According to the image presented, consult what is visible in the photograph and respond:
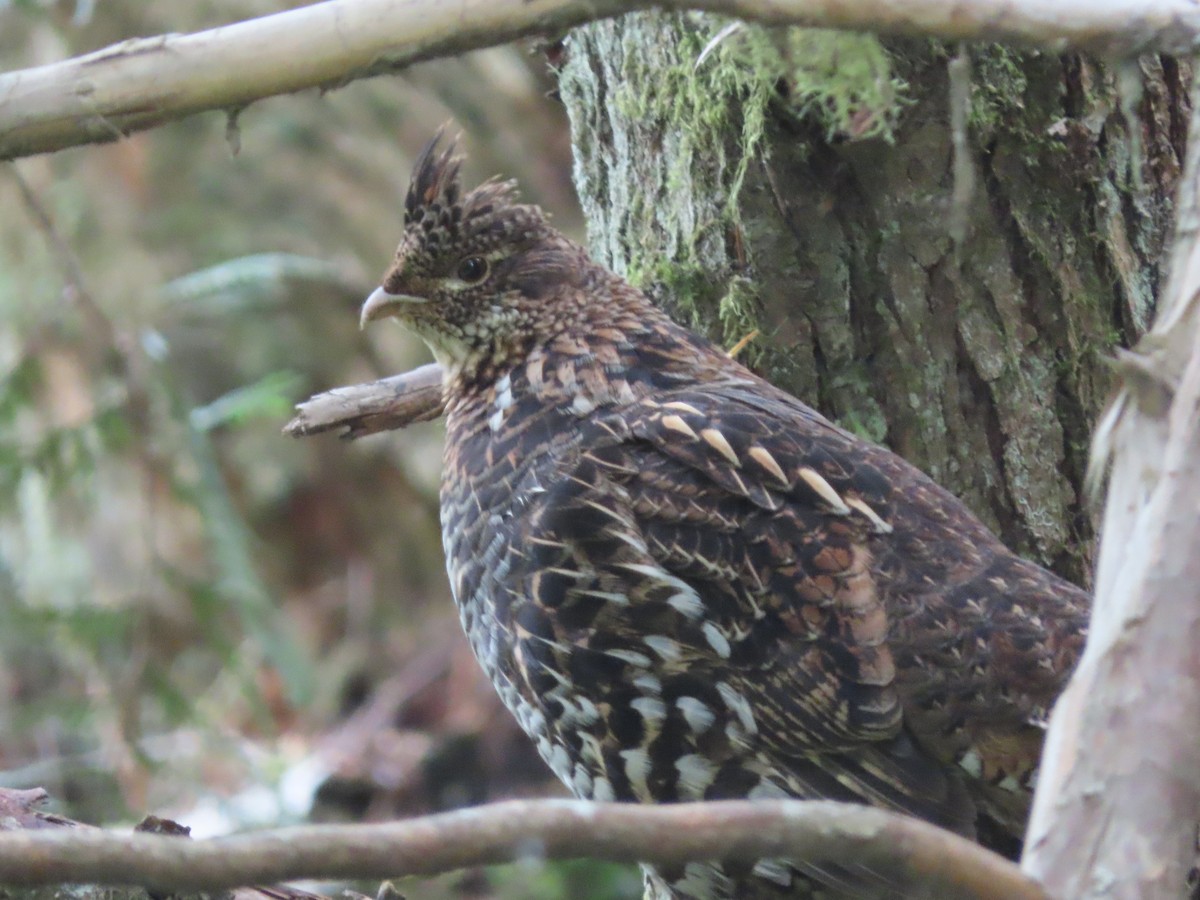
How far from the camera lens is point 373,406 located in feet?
12.9

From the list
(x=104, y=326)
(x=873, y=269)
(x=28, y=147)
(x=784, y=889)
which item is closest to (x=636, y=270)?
(x=873, y=269)

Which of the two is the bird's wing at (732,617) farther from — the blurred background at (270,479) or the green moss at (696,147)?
the blurred background at (270,479)

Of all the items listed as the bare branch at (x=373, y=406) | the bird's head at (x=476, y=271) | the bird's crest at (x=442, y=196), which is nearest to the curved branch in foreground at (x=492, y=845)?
the bare branch at (x=373, y=406)

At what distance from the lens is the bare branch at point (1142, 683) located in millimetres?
1754

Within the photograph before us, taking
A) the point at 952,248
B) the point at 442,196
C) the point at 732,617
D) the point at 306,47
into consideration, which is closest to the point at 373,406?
the point at 442,196

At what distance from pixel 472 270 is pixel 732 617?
1.36 m

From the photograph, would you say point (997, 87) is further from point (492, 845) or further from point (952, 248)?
point (492, 845)

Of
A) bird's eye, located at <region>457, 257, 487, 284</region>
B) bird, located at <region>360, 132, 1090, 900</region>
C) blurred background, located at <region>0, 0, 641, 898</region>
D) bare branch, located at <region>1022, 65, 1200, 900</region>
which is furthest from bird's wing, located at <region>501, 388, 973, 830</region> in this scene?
blurred background, located at <region>0, 0, 641, 898</region>

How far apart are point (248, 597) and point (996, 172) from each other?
152 inches

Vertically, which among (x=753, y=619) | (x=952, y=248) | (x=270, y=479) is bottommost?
(x=270, y=479)

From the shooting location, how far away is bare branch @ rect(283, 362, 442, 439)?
380 cm

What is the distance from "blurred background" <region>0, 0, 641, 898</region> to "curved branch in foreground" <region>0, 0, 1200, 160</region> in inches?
190

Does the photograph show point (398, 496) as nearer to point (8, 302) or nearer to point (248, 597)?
point (8, 302)

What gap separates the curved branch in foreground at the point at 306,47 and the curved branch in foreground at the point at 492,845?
968 mm
